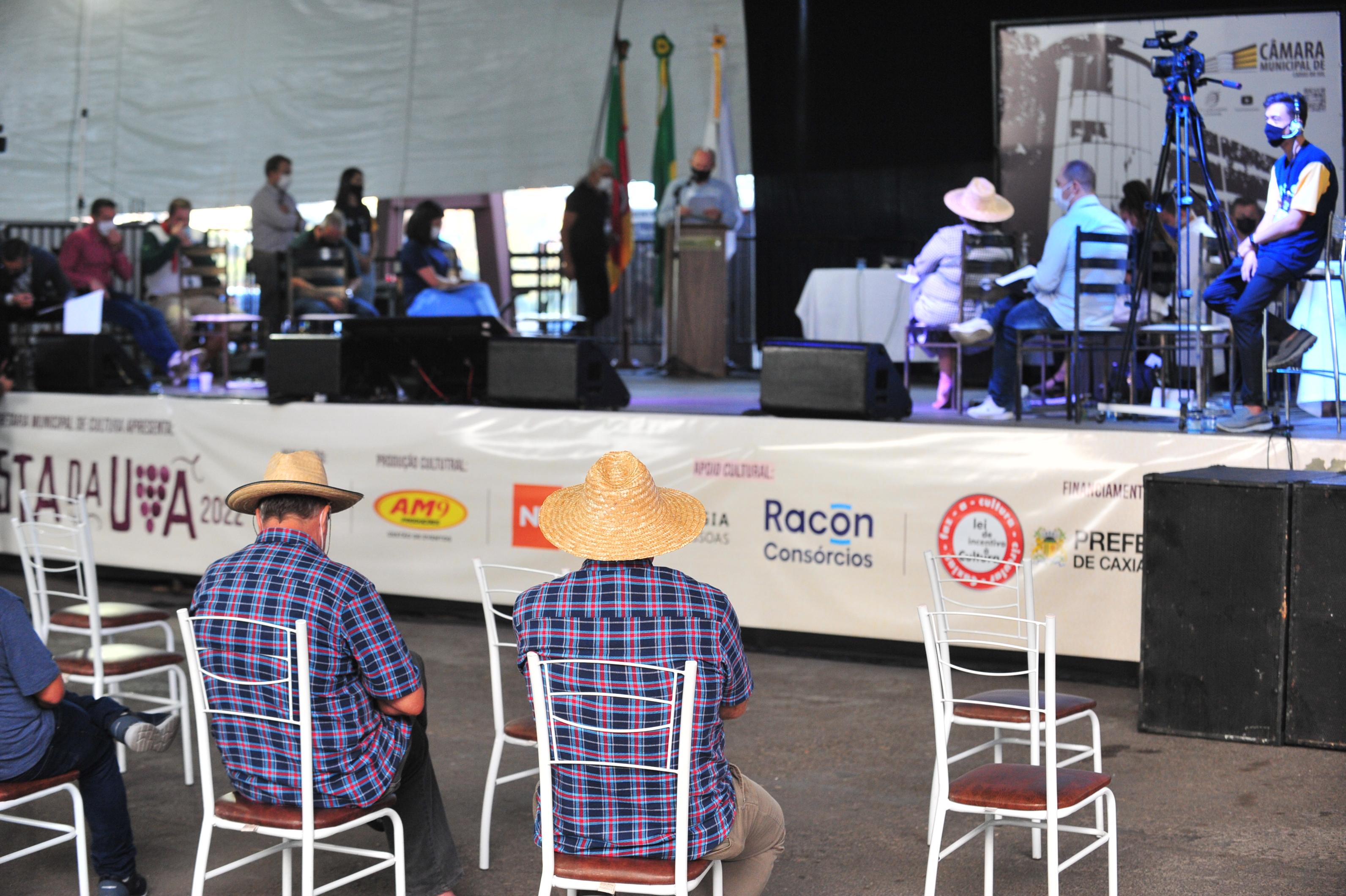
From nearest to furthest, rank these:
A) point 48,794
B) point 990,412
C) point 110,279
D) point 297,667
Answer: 1. point 297,667
2. point 48,794
3. point 990,412
4. point 110,279

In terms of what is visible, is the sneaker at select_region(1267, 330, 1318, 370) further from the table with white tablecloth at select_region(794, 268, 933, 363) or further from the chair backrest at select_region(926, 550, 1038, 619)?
the table with white tablecloth at select_region(794, 268, 933, 363)

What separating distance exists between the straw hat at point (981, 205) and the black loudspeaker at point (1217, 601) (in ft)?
8.84

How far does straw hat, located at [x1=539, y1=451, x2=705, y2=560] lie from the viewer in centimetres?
252

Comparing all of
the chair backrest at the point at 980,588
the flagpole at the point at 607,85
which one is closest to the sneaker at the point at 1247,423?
the chair backrest at the point at 980,588

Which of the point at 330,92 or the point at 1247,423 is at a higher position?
the point at 330,92

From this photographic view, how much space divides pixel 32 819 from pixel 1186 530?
3551mm

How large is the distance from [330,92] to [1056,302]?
592cm

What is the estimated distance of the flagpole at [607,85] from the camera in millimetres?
9609

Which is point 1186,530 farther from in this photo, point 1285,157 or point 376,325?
point 376,325

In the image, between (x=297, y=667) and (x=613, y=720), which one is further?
(x=297, y=667)

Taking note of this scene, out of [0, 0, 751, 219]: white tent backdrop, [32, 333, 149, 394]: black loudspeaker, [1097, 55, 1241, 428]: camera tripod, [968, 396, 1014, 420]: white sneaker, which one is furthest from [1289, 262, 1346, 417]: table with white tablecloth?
[32, 333, 149, 394]: black loudspeaker

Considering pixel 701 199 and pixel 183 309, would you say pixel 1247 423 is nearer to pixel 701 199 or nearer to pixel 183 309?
pixel 701 199

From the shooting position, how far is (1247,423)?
5.05 meters

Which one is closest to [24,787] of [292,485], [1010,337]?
[292,485]
